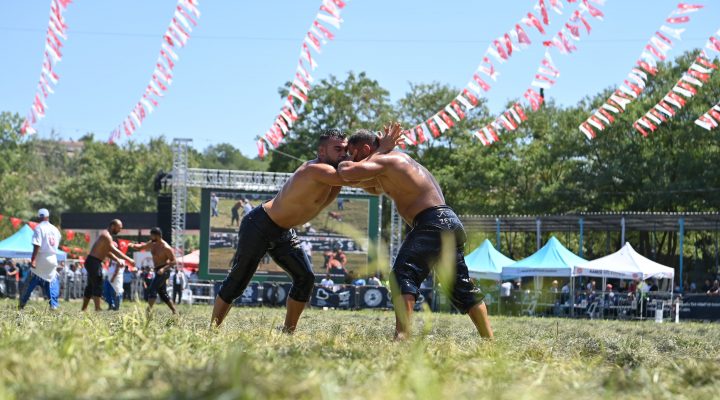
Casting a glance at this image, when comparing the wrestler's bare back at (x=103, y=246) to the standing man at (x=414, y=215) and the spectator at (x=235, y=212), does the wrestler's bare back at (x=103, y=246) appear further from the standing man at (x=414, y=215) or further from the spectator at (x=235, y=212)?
the spectator at (x=235, y=212)

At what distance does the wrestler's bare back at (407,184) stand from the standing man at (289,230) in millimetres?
774

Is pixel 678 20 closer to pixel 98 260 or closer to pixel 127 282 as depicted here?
pixel 98 260

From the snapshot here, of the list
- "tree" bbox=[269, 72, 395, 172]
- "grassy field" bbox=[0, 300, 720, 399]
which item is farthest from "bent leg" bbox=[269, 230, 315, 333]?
"tree" bbox=[269, 72, 395, 172]

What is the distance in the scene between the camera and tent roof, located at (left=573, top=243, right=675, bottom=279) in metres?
29.4

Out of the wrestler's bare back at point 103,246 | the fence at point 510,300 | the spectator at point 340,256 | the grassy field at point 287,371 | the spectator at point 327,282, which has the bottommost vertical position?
the fence at point 510,300

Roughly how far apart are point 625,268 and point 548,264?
94.5 inches

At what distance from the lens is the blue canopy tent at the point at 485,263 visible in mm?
32094

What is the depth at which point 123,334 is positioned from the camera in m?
5.75

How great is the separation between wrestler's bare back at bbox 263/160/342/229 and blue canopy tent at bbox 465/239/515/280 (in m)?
23.2

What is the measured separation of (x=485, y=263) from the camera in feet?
107

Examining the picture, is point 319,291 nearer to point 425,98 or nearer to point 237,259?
point 237,259

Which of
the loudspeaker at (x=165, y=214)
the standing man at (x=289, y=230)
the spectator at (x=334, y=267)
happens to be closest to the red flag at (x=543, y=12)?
the standing man at (x=289, y=230)

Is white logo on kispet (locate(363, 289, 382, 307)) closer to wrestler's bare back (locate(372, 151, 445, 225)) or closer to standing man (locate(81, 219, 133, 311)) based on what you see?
standing man (locate(81, 219, 133, 311))

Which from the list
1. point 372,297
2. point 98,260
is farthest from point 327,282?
point 98,260
